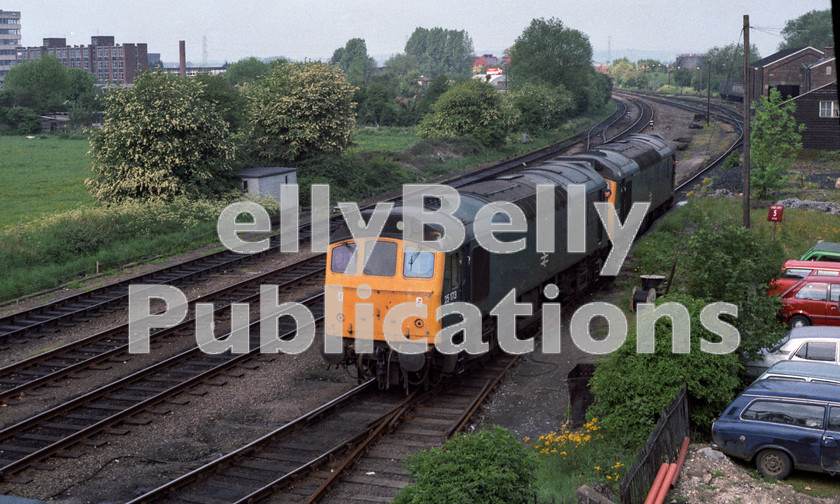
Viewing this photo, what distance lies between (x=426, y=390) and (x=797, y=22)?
13259 centimetres

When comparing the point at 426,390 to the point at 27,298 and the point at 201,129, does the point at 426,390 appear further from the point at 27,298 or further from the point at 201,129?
the point at 201,129

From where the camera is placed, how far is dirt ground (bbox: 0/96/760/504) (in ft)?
36.4

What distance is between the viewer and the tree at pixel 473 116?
51375mm

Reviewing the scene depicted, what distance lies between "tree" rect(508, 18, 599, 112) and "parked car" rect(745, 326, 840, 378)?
60098 mm

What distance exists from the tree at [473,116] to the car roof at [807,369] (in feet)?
128

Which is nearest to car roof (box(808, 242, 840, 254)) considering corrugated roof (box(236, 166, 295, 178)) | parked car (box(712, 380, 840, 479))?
parked car (box(712, 380, 840, 479))

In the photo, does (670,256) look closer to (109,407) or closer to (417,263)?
(417,263)

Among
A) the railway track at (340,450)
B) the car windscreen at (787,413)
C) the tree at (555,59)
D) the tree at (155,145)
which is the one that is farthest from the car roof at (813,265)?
the tree at (555,59)

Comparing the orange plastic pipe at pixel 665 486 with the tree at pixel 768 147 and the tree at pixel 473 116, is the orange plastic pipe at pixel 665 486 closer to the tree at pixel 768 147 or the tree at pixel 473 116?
the tree at pixel 768 147

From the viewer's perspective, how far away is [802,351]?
1403cm

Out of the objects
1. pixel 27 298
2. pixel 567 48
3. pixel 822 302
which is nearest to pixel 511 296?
pixel 822 302

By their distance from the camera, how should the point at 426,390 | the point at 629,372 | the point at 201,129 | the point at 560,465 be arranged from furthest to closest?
1. the point at 201,129
2. the point at 426,390
3. the point at 629,372
4. the point at 560,465

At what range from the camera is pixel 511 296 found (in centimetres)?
1548

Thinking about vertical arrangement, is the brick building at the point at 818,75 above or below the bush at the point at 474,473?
above
